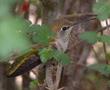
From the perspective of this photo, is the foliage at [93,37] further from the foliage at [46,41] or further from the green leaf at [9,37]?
the green leaf at [9,37]

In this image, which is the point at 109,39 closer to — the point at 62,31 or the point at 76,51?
the point at 62,31

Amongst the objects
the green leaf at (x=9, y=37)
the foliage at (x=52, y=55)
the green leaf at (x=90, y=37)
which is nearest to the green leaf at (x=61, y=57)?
the foliage at (x=52, y=55)

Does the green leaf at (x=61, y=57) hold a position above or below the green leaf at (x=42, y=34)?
below

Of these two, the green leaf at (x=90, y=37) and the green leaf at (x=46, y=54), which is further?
the green leaf at (x=90, y=37)

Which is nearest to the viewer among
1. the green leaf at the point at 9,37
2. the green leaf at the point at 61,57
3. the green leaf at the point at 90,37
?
the green leaf at the point at 9,37

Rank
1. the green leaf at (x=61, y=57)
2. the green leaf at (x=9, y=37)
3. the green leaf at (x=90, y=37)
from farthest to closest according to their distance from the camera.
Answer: the green leaf at (x=90, y=37) → the green leaf at (x=61, y=57) → the green leaf at (x=9, y=37)

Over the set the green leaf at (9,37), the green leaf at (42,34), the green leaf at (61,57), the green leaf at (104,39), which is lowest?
the green leaf at (61,57)

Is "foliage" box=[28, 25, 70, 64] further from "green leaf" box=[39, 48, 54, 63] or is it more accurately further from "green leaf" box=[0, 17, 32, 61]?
"green leaf" box=[0, 17, 32, 61]
